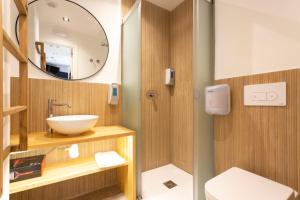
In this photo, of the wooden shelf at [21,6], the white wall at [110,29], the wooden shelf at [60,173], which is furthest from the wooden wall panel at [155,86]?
the wooden shelf at [21,6]

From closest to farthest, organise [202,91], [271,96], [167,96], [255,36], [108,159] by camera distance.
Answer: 1. [271,96]
2. [255,36]
3. [202,91]
4. [108,159]
5. [167,96]

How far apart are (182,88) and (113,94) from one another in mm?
998

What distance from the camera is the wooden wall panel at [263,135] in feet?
3.08

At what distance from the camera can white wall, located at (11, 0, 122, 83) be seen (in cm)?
166

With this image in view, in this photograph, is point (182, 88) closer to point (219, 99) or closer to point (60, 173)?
point (219, 99)

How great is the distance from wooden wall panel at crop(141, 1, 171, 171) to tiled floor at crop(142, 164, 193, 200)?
132 millimetres

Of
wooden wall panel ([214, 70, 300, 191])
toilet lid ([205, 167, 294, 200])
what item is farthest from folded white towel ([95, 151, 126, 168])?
wooden wall panel ([214, 70, 300, 191])

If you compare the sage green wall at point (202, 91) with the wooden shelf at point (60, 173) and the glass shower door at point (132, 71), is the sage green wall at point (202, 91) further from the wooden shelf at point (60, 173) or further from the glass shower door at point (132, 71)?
the wooden shelf at point (60, 173)

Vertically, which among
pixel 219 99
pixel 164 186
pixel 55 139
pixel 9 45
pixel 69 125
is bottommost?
pixel 164 186

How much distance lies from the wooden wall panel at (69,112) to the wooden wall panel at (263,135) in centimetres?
117

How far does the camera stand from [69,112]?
1.49 m

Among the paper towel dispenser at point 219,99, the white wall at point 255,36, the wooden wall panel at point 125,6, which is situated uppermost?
the wooden wall panel at point 125,6

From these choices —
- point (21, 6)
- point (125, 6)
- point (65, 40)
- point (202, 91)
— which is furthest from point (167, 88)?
point (21, 6)

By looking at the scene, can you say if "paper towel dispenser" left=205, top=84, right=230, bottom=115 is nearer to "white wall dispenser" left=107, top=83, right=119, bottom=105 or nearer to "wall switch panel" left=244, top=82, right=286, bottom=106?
"wall switch panel" left=244, top=82, right=286, bottom=106
